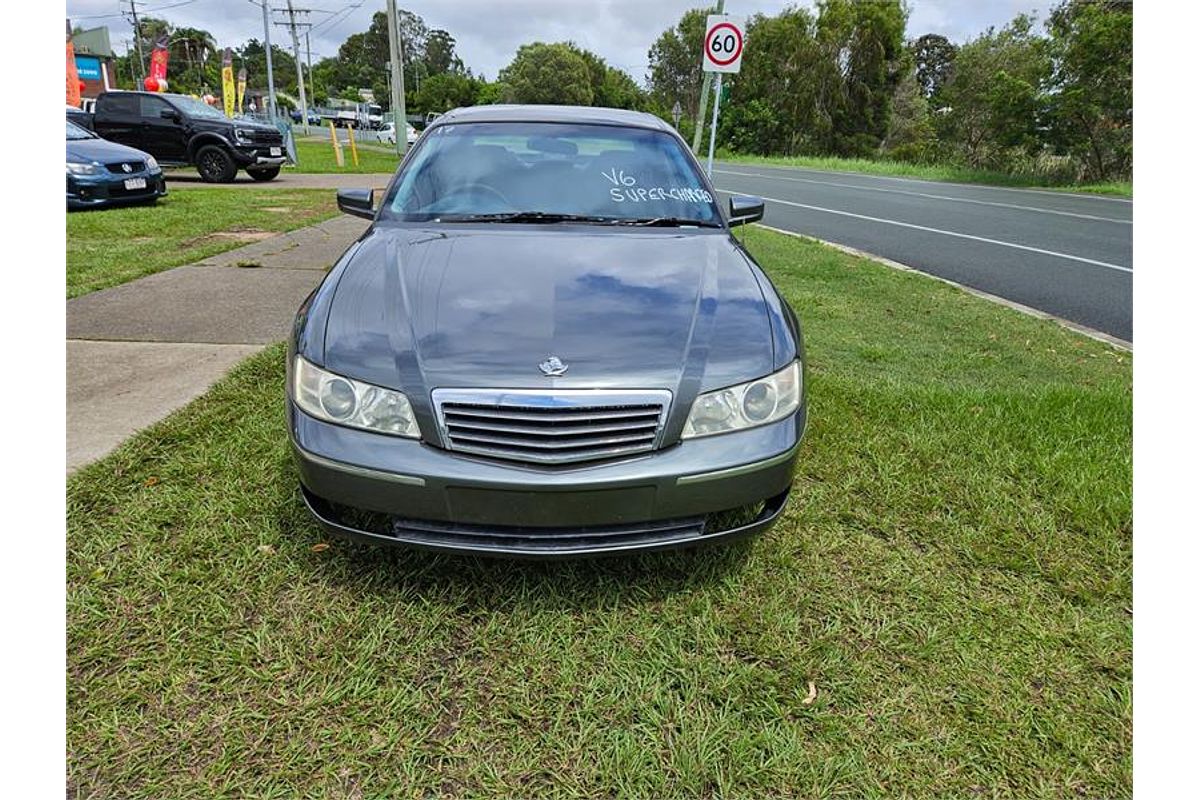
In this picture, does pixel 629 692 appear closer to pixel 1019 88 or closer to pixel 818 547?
pixel 818 547

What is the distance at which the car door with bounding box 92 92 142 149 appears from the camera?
12.7 metres

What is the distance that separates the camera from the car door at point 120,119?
41.8 feet

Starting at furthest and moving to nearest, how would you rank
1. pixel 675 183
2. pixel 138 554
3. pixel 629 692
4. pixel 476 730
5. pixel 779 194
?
1. pixel 779 194
2. pixel 675 183
3. pixel 138 554
4. pixel 629 692
5. pixel 476 730

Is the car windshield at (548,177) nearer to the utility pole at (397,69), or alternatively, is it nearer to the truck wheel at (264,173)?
the truck wheel at (264,173)

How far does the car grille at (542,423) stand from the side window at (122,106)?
14643 mm

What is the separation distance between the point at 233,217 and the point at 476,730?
8.83 m

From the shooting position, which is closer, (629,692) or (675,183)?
(629,692)

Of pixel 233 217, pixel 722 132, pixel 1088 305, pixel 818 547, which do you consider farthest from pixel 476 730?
pixel 722 132

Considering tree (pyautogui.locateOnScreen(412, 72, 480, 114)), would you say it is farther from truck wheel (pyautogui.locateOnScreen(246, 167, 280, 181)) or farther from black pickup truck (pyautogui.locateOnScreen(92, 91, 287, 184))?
black pickup truck (pyautogui.locateOnScreen(92, 91, 287, 184))

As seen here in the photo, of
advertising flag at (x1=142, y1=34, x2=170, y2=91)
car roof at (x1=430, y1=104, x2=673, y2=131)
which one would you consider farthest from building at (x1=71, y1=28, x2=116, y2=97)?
car roof at (x1=430, y1=104, x2=673, y2=131)

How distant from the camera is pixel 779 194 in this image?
51.3 ft

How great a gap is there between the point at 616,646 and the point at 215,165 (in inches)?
568

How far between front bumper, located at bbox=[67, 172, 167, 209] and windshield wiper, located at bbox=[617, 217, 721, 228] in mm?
8916

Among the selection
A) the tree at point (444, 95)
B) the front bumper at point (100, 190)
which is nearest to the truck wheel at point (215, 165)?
the front bumper at point (100, 190)
